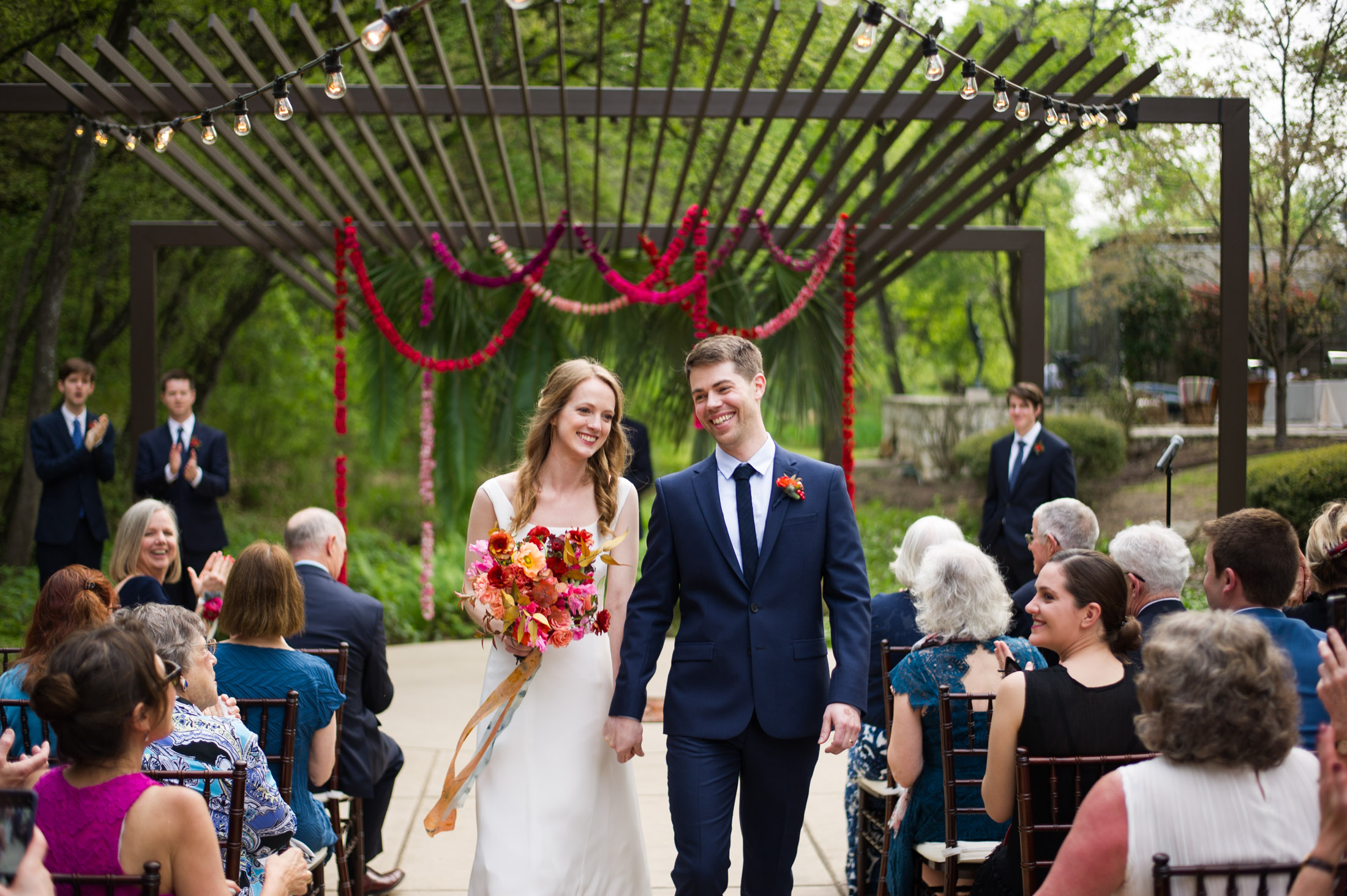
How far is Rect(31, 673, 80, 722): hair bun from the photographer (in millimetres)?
2027

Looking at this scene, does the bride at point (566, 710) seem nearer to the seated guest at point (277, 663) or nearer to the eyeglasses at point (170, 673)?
the seated guest at point (277, 663)

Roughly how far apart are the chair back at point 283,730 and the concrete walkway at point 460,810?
156 centimetres

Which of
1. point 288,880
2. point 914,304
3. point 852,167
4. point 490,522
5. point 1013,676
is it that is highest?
point 852,167

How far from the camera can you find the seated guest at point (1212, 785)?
2.02 m

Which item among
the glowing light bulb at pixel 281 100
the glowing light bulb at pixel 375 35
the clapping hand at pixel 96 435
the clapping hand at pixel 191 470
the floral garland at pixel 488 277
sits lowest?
the clapping hand at pixel 191 470

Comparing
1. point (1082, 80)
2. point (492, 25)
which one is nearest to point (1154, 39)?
point (1082, 80)

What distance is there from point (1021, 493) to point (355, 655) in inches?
188

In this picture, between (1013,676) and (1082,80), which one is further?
(1082,80)

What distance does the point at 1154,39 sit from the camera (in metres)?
12.7

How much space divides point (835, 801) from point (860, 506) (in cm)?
→ 1164

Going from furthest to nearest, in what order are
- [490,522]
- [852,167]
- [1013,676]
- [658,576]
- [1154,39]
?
1. [852,167]
2. [1154,39]
3. [490,522]
4. [658,576]
5. [1013,676]

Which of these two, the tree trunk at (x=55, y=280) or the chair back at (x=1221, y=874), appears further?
the tree trunk at (x=55, y=280)

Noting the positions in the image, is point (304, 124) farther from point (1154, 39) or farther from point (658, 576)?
point (658, 576)

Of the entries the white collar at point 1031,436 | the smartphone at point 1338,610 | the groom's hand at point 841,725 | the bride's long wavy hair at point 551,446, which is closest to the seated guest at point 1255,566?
the smartphone at point 1338,610
